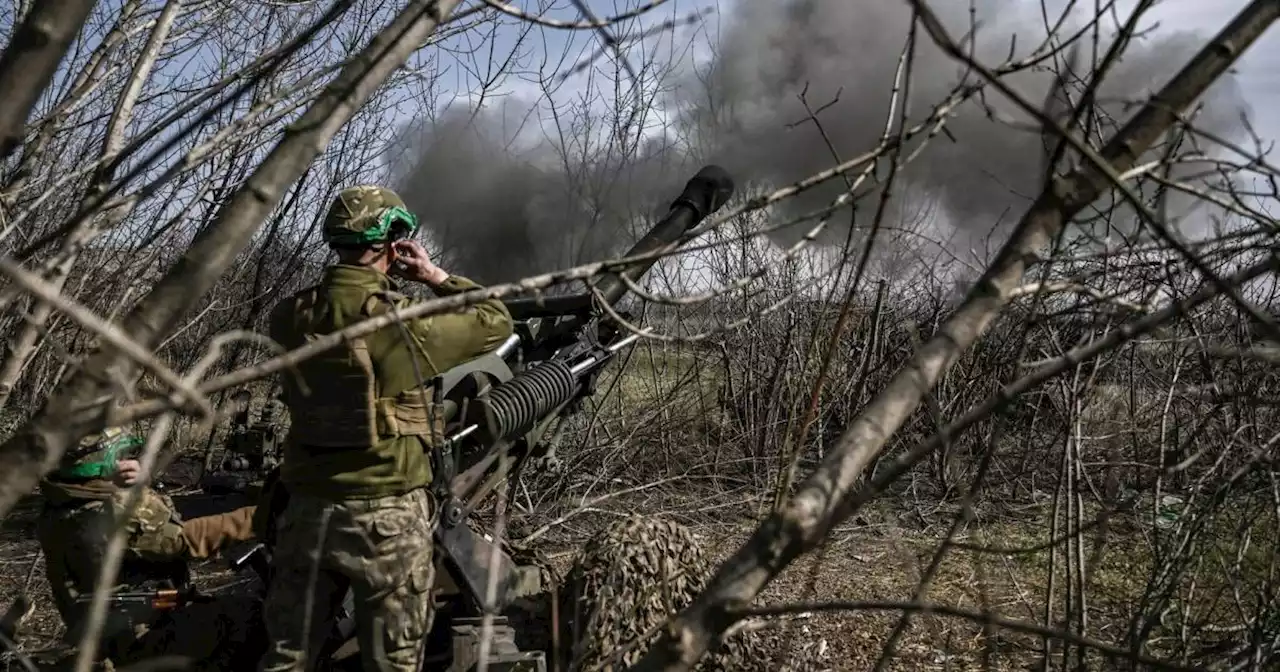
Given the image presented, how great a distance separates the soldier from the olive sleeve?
1126 millimetres

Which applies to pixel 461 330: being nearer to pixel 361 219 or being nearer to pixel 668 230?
pixel 361 219

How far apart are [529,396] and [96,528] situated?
1.54 meters

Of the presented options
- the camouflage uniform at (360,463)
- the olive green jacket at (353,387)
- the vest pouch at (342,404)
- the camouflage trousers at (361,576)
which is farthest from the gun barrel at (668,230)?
the camouflage trousers at (361,576)

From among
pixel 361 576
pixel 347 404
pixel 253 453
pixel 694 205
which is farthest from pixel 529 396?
pixel 253 453

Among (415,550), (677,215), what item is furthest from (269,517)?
(677,215)

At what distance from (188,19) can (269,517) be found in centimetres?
177

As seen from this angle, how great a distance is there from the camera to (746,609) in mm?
1302

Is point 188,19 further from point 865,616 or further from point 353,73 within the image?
point 865,616

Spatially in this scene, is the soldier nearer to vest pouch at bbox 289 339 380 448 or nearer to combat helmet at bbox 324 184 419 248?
vest pouch at bbox 289 339 380 448

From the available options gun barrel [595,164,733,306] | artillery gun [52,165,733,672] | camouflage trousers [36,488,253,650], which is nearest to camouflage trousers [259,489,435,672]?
artillery gun [52,165,733,672]

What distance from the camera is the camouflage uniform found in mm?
3395

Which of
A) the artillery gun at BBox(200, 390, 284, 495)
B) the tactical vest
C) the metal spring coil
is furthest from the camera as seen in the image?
the artillery gun at BBox(200, 390, 284, 495)

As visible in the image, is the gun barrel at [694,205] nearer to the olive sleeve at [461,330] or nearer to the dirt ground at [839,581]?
the olive sleeve at [461,330]

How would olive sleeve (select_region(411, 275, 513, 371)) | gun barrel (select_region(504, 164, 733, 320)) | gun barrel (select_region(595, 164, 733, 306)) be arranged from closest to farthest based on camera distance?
1. olive sleeve (select_region(411, 275, 513, 371))
2. gun barrel (select_region(504, 164, 733, 320))
3. gun barrel (select_region(595, 164, 733, 306))
